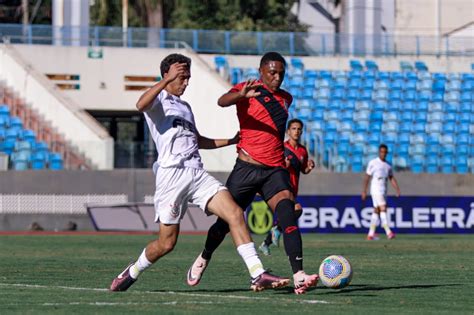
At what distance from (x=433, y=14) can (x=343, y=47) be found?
15.2 m

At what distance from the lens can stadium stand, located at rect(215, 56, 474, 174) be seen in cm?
3688

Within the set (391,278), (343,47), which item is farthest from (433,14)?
(391,278)

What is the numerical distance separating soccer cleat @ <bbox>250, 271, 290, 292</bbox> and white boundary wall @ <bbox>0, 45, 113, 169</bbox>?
77.5ft

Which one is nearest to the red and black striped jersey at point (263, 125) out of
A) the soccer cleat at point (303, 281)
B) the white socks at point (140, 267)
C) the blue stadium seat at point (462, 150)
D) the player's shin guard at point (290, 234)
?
the player's shin guard at point (290, 234)

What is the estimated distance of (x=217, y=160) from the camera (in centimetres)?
3422

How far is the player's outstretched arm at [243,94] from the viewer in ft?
35.3

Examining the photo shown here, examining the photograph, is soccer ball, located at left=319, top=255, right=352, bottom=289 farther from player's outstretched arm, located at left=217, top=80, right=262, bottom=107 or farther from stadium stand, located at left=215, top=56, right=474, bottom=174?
stadium stand, located at left=215, top=56, right=474, bottom=174

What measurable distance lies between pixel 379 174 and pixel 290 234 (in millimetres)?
16705

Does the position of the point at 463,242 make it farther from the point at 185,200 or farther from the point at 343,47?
the point at 343,47

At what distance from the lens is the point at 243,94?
10781 millimetres

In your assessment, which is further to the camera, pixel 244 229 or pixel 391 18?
pixel 391 18

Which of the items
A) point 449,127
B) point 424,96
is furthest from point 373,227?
point 424,96

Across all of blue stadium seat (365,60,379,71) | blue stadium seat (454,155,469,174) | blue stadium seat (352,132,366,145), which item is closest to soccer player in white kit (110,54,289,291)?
blue stadium seat (352,132,366,145)

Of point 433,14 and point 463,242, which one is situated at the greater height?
point 433,14
